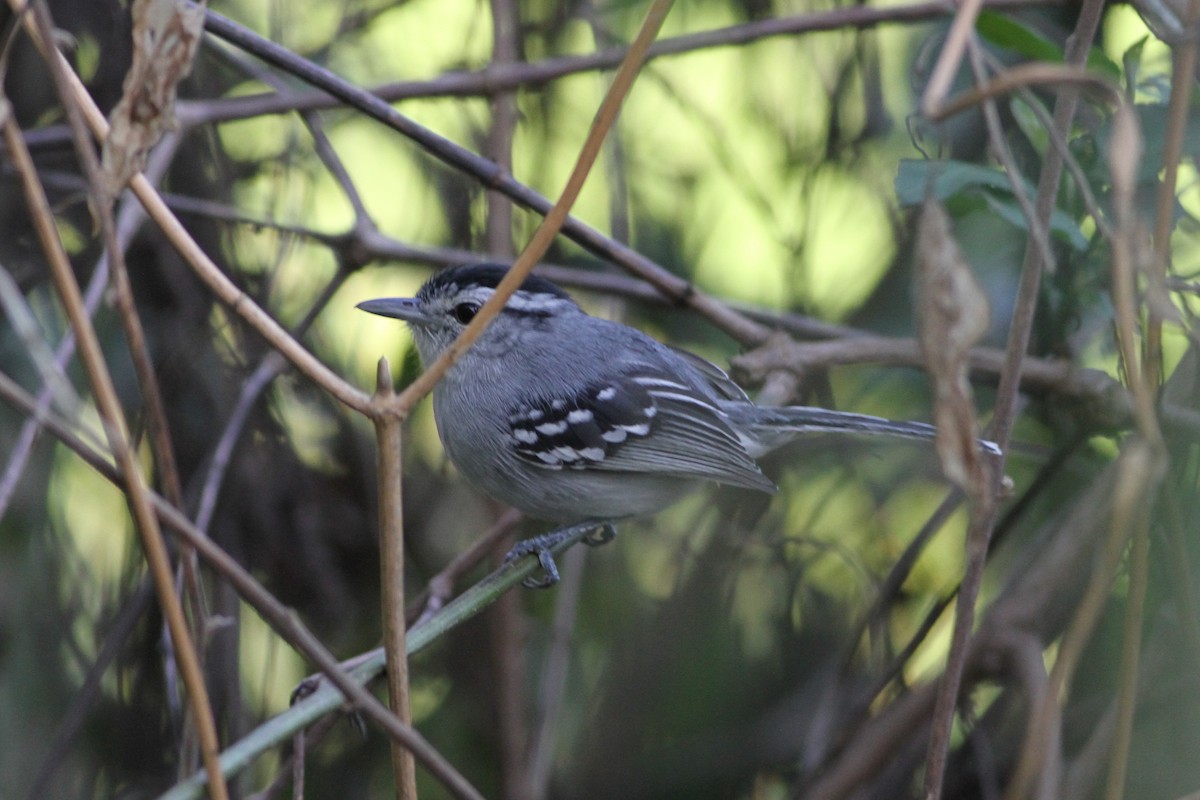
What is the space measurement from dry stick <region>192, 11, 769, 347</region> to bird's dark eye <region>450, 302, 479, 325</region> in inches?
18.4

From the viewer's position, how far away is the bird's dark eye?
303 centimetres

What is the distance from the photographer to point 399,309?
3.07 metres

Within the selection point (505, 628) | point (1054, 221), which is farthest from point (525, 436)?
point (1054, 221)

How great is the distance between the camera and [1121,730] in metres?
1.42

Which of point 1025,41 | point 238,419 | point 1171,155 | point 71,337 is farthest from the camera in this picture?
point 238,419

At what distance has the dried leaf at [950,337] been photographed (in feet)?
3.44

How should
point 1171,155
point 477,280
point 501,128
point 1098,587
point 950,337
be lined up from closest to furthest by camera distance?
1. point 950,337
2. point 1098,587
3. point 1171,155
4. point 477,280
5. point 501,128

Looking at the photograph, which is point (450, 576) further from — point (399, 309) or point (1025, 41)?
point (1025, 41)

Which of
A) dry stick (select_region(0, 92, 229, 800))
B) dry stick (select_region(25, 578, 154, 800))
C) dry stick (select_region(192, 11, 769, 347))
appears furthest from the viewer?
dry stick (select_region(25, 578, 154, 800))

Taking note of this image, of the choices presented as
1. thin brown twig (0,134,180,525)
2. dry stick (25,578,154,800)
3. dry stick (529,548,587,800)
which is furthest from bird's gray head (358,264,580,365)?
dry stick (25,578,154,800)

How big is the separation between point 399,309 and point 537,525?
4.56 ft

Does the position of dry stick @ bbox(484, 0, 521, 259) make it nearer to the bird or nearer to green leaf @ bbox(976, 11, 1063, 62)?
the bird

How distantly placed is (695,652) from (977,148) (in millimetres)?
1891

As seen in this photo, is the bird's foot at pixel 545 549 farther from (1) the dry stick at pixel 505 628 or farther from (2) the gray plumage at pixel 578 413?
(1) the dry stick at pixel 505 628
